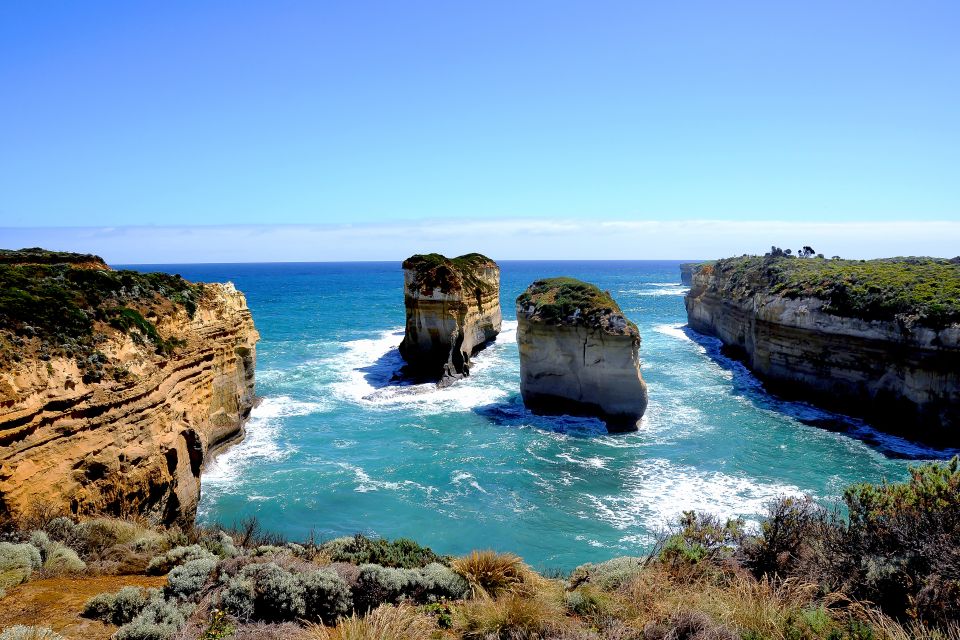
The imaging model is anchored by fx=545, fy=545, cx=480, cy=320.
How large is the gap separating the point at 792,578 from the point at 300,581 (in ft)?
21.2

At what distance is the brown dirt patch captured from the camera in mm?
5820

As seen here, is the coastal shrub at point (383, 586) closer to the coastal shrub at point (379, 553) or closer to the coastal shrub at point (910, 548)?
the coastal shrub at point (379, 553)

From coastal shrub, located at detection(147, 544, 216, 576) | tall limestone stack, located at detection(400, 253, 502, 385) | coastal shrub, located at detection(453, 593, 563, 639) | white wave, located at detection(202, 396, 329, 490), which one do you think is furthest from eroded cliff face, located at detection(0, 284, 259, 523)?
tall limestone stack, located at detection(400, 253, 502, 385)

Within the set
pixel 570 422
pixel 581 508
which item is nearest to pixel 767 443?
pixel 570 422

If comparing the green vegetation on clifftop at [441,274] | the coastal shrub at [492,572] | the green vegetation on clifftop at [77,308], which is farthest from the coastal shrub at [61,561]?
the green vegetation on clifftop at [441,274]

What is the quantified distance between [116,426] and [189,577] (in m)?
5.59

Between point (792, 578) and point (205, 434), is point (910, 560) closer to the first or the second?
point (792, 578)

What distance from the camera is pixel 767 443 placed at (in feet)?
67.8

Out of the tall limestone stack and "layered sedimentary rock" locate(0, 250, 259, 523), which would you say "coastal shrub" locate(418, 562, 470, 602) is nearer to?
"layered sedimentary rock" locate(0, 250, 259, 523)

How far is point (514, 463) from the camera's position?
739 inches

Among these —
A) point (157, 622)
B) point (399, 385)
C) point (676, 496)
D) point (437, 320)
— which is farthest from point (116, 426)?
point (437, 320)

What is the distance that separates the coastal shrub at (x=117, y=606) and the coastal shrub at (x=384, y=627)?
200 centimetres

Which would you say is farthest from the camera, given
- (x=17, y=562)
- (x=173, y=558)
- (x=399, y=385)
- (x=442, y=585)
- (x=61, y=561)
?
(x=399, y=385)

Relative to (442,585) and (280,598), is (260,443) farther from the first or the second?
(442,585)
